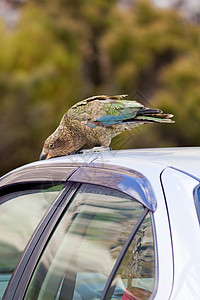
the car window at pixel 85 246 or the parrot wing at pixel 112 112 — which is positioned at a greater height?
the parrot wing at pixel 112 112

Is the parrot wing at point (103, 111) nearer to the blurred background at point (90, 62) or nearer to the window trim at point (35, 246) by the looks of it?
the window trim at point (35, 246)

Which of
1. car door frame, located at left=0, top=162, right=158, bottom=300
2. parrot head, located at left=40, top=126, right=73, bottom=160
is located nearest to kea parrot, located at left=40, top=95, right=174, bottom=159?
parrot head, located at left=40, top=126, right=73, bottom=160

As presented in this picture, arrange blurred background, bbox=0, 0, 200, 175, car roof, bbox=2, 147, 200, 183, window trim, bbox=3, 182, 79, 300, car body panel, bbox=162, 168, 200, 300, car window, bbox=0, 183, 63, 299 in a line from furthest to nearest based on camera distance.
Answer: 1. blurred background, bbox=0, 0, 200, 175
2. car window, bbox=0, 183, 63, 299
3. window trim, bbox=3, 182, 79, 300
4. car roof, bbox=2, 147, 200, 183
5. car body panel, bbox=162, 168, 200, 300

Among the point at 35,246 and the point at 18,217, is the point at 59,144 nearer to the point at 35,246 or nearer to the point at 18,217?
the point at 18,217

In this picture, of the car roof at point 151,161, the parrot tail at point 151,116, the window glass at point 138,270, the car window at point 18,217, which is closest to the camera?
the window glass at point 138,270

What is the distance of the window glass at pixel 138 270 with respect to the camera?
106 cm

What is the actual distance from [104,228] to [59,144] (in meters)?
1.39

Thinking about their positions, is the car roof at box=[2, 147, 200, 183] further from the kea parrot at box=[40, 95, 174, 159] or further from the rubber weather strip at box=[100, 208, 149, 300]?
the kea parrot at box=[40, 95, 174, 159]

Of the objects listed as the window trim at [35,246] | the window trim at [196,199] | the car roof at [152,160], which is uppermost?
the car roof at [152,160]

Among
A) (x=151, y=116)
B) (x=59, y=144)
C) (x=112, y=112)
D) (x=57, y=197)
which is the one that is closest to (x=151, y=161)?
(x=57, y=197)

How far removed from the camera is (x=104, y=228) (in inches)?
51.9

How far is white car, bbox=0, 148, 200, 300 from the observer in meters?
0.99

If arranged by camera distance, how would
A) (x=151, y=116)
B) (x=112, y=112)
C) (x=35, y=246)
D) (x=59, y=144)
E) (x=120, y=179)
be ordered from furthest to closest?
(x=59, y=144) → (x=112, y=112) → (x=151, y=116) → (x=35, y=246) → (x=120, y=179)

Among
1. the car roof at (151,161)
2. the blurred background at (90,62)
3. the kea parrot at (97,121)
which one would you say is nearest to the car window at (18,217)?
the car roof at (151,161)
